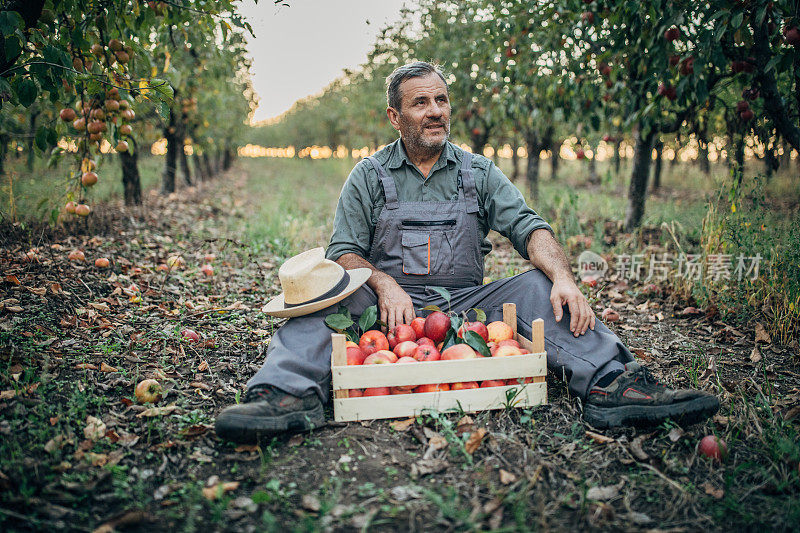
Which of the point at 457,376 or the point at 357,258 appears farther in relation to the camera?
the point at 357,258

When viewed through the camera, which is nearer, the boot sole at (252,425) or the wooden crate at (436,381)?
the boot sole at (252,425)

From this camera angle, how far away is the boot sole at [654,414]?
7.64ft

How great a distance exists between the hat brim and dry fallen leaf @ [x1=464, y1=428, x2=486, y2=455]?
36.6 inches

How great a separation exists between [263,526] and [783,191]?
42.3 feet

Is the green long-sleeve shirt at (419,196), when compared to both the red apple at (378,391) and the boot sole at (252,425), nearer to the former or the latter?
the red apple at (378,391)

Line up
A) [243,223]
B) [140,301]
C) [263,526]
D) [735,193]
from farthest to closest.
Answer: [243,223], [735,193], [140,301], [263,526]

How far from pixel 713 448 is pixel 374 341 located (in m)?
1.58

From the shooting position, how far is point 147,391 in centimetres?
264

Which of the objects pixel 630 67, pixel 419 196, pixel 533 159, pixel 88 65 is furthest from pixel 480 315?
pixel 533 159

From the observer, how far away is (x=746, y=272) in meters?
4.25

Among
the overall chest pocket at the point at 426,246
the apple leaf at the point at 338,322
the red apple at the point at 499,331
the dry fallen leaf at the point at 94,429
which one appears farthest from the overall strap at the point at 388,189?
the dry fallen leaf at the point at 94,429

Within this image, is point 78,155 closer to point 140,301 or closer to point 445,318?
point 140,301

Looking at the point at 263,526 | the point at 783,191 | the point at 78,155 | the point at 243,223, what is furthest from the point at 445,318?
the point at 783,191

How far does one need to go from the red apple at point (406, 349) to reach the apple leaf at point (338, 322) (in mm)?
275
